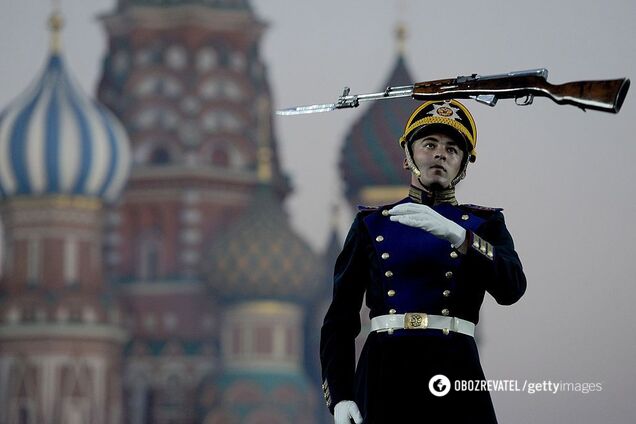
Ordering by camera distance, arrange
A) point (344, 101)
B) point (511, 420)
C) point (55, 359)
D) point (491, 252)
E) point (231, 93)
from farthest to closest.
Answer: point (231, 93), point (55, 359), point (511, 420), point (344, 101), point (491, 252)

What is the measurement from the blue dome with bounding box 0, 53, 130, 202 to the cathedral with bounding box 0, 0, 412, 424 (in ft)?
0.07

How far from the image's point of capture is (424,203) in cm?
312

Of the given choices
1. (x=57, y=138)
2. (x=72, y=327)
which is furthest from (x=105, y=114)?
Result: (x=72, y=327)

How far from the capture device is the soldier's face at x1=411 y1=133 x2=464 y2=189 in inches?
121

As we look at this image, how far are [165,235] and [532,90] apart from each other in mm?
17601

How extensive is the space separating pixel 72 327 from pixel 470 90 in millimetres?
16213

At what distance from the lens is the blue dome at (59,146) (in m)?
19.5

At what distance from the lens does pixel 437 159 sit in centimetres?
308

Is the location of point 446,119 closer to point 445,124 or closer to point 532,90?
point 445,124

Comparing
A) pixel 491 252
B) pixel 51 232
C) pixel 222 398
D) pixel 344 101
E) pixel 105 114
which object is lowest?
pixel 222 398

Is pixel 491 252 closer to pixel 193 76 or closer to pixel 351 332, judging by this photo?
pixel 351 332

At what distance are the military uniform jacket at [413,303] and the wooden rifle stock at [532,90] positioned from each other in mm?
193

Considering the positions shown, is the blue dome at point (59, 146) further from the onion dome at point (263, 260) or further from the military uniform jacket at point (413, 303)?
the military uniform jacket at point (413, 303)

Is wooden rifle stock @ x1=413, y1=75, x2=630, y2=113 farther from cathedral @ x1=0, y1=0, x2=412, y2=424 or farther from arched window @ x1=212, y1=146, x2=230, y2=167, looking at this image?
arched window @ x1=212, y1=146, x2=230, y2=167
